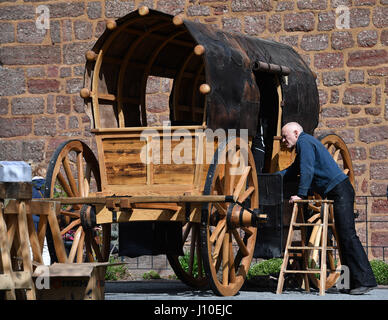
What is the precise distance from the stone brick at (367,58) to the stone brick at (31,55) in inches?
161

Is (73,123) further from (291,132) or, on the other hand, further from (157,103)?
(291,132)

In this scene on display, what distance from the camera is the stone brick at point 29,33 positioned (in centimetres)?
1450

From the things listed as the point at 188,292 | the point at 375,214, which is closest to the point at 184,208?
the point at 188,292

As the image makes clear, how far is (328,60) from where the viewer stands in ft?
44.5

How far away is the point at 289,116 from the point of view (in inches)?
408

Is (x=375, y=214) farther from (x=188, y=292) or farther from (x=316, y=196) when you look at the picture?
(x=188, y=292)

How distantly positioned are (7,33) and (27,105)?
1088 mm

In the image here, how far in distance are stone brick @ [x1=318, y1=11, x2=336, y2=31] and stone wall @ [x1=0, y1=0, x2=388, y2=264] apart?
0.5 inches

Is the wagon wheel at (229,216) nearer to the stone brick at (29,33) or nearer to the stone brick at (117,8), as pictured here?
the stone brick at (117,8)

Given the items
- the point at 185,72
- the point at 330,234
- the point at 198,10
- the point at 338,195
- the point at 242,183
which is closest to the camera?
the point at 242,183

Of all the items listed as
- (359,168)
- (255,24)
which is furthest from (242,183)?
(255,24)

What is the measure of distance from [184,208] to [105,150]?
1.06 metres

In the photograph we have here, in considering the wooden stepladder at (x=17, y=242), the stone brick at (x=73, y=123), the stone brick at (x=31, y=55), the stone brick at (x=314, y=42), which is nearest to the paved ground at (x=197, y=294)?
the wooden stepladder at (x=17, y=242)
